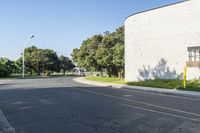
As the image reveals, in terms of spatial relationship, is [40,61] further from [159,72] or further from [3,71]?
[159,72]

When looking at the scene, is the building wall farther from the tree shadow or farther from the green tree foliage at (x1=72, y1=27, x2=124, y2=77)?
the green tree foliage at (x1=72, y1=27, x2=124, y2=77)

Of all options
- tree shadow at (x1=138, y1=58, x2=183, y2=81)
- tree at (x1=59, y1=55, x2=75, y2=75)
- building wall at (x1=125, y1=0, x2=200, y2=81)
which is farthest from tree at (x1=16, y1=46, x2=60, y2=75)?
tree shadow at (x1=138, y1=58, x2=183, y2=81)

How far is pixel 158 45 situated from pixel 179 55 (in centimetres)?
325

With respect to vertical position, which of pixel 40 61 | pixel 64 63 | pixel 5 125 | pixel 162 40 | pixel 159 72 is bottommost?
pixel 5 125

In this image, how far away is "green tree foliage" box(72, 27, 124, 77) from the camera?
42.7m

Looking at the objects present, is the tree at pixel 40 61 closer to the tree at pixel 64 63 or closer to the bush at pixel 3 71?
the tree at pixel 64 63

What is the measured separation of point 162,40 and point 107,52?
15.6 metres

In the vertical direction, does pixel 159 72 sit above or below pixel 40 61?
below

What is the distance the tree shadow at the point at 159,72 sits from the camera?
29506mm

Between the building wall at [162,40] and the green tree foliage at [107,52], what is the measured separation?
6.07m

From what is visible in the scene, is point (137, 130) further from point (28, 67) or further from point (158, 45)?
point (28, 67)

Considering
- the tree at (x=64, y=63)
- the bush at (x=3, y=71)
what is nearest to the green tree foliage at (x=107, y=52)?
the bush at (x=3, y=71)

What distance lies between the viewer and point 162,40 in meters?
30.9

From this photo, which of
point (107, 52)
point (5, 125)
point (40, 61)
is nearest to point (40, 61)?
point (40, 61)
